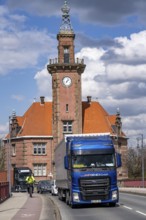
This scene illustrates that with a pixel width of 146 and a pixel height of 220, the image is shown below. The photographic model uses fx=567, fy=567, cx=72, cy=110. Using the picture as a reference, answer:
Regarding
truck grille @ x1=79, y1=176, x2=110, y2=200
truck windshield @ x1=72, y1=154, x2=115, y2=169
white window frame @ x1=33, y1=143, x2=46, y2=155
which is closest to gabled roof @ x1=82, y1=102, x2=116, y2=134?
white window frame @ x1=33, y1=143, x2=46, y2=155

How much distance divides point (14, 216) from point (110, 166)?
21.4 feet

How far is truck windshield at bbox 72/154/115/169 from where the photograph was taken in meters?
28.6

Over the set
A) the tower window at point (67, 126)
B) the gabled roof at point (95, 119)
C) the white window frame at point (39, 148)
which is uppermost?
the gabled roof at point (95, 119)

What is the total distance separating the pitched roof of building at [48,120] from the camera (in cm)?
9550

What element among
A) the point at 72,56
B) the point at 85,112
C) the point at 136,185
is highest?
the point at 72,56

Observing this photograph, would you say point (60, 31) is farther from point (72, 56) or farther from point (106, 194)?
point (106, 194)

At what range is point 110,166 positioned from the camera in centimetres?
2858

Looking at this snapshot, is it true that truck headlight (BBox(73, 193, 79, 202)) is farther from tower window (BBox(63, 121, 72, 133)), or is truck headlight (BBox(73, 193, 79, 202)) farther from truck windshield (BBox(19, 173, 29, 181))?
tower window (BBox(63, 121, 72, 133))

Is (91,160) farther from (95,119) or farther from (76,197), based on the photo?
(95,119)

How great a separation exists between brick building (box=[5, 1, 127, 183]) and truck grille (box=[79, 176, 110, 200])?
60.5 metres

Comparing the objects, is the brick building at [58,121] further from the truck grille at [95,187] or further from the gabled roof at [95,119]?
the truck grille at [95,187]

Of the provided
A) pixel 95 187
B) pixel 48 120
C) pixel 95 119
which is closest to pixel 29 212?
pixel 95 187

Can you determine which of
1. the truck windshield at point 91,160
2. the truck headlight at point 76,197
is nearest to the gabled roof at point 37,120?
the truck windshield at point 91,160

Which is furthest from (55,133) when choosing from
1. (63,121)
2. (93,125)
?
(93,125)
